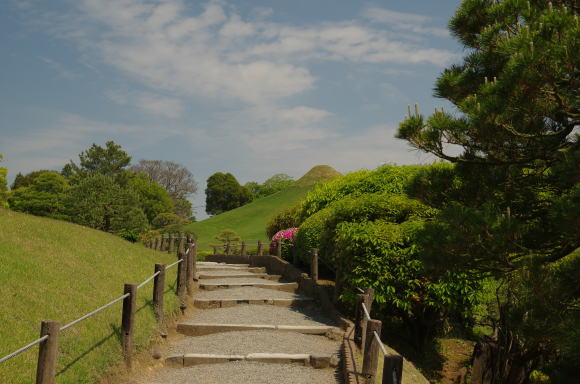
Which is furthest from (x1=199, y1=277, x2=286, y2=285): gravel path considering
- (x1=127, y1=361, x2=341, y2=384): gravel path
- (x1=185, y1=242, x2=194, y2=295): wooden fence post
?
(x1=127, y1=361, x2=341, y2=384): gravel path

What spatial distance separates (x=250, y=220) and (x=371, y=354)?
4821 cm

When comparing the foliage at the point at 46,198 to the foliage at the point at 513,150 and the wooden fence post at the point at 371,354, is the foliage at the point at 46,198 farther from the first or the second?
the foliage at the point at 513,150

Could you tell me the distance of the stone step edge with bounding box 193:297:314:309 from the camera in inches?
459

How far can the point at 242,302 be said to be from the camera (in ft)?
39.1

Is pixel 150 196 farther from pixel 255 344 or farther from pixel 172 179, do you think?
pixel 255 344

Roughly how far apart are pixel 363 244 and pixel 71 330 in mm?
5313

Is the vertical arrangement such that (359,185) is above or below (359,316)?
above

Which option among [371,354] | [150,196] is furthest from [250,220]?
[371,354]

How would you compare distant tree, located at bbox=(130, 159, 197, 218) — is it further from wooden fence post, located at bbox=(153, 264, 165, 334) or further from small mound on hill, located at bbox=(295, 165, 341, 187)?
wooden fence post, located at bbox=(153, 264, 165, 334)

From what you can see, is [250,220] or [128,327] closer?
[128,327]

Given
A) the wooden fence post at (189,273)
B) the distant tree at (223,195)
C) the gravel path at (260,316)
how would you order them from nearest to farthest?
the gravel path at (260,316)
the wooden fence post at (189,273)
the distant tree at (223,195)

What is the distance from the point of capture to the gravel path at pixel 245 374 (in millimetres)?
6992

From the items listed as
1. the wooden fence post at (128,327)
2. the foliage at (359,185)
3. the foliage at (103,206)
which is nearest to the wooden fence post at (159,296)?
the wooden fence post at (128,327)

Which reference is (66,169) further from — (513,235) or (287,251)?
(513,235)
